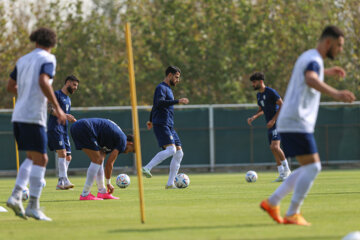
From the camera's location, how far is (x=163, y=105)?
49.5 ft

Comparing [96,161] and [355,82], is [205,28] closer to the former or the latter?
[355,82]

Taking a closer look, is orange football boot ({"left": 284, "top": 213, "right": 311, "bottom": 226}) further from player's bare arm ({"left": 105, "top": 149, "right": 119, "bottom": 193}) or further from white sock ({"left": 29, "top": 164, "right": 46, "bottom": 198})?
player's bare arm ({"left": 105, "top": 149, "right": 119, "bottom": 193})

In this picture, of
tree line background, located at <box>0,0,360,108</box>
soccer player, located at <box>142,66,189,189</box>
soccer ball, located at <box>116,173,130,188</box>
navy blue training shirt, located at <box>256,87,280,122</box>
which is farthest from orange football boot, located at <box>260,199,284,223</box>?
tree line background, located at <box>0,0,360,108</box>

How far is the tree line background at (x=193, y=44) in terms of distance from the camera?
39.1 m

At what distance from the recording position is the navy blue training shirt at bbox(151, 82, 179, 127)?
49.5 ft

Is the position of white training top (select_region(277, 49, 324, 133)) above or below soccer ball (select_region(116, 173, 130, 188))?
above

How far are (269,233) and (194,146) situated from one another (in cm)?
2150

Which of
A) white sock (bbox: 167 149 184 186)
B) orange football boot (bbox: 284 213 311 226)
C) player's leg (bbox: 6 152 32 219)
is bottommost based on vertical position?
white sock (bbox: 167 149 184 186)

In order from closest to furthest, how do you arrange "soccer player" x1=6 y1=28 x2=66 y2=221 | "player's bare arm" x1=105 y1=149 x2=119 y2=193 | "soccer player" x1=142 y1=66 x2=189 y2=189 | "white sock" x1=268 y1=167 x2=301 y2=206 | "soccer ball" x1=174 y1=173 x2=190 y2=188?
1. "white sock" x1=268 y1=167 x2=301 y2=206
2. "soccer player" x1=6 y1=28 x2=66 y2=221
3. "player's bare arm" x1=105 y1=149 x2=119 y2=193
4. "soccer player" x1=142 y1=66 x2=189 y2=189
5. "soccer ball" x1=174 y1=173 x2=190 y2=188

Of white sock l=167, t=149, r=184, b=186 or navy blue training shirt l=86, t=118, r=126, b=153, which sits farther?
white sock l=167, t=149, r=184, b=186

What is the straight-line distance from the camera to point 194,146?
29109 mm

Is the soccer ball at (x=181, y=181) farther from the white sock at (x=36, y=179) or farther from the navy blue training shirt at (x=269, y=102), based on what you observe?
the white sock at (x=36, y=179)

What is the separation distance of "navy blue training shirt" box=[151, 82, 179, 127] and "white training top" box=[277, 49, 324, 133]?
6.83 m

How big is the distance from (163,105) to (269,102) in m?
3.31
